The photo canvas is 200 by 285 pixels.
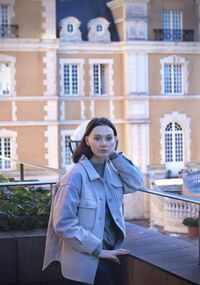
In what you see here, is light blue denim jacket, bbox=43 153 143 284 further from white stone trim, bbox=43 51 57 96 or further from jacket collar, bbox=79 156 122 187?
white stone trim, bbox=43 51 57 96

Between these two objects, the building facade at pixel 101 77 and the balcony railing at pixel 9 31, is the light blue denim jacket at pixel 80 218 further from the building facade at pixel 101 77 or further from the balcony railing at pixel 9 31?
the balcony railing at pixel 9 31

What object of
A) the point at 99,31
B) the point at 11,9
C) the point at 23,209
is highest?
the point at 11,9

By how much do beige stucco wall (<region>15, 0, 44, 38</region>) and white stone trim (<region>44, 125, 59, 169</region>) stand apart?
369cm

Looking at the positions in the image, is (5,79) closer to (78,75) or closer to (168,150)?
(78,75)

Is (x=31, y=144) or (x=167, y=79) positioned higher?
(x=167, y=79)

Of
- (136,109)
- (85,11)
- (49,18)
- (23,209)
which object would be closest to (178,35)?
(136,109)

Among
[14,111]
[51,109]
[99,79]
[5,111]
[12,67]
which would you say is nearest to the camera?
[12,67]

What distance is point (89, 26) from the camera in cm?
2670

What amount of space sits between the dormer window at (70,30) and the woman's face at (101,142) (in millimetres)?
23370

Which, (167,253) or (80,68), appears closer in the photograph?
(167,253)

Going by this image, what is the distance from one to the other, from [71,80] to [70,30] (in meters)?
1.99

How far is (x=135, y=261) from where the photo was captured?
12.1 ft

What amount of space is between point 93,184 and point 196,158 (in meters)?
25.3

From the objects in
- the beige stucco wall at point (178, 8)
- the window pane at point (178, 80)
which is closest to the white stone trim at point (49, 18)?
the beige stucco wall at point (178, 8)
